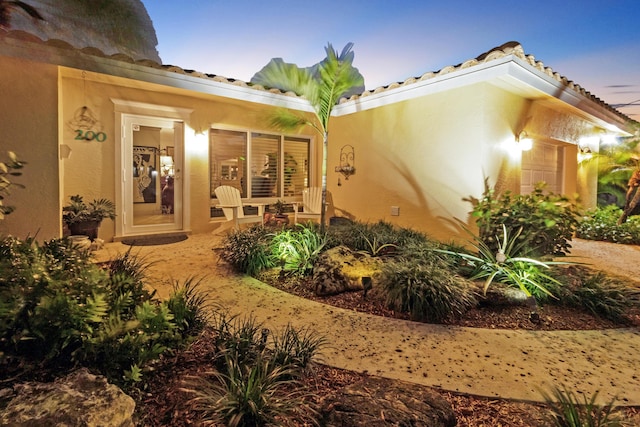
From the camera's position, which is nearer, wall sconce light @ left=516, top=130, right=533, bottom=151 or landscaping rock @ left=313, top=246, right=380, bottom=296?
landscaping rock @ left=313, top=246, right=380, bottom=296

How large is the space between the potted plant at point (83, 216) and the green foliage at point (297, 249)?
2.69 metres

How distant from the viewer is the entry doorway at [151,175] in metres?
6.09

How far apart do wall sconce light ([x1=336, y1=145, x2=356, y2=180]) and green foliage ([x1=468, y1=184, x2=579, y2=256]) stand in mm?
2973

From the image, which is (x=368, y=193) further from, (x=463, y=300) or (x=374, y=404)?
(x=374, y=404)

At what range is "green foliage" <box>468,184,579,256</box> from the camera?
4.31 m

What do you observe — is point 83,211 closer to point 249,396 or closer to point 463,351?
point 249,396

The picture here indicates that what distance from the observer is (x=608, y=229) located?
23.4 ft

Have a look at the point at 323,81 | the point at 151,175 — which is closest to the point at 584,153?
the point at 323,81

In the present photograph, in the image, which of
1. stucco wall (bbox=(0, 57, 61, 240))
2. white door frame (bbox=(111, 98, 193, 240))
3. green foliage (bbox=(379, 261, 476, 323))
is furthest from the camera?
white door frame (bbox=(111, 98, 193, 240))

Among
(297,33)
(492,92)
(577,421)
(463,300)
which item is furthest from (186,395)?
(297,33)

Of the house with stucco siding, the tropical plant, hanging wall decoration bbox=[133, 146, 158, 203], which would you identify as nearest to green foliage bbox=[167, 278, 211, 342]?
the house with stucco siding

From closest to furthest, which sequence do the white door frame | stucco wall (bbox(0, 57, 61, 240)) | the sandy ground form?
the sandy ground
stucco wall (bbox(0, 57, 61, 240))
the white door frame

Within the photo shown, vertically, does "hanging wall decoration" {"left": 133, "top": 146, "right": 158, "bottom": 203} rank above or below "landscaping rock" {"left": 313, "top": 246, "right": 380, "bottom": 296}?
above

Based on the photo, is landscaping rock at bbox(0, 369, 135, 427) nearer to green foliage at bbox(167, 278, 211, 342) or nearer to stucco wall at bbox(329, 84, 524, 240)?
green foliage at bbox(167, 278, 211, 342)
